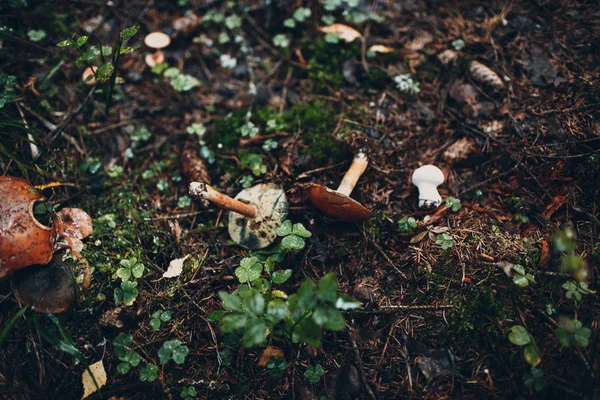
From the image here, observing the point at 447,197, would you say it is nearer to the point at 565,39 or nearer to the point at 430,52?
the point at 430,52

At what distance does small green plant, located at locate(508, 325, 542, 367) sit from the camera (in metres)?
2.23

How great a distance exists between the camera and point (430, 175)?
291cm

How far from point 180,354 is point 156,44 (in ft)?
9.93

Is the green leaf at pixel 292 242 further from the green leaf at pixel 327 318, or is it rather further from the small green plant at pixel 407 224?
the small green plant at pixel 407 224

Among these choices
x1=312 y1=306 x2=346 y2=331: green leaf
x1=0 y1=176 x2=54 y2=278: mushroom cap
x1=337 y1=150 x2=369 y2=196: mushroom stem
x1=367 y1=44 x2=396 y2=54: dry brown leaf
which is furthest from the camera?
x1=367 y1=44 x2=396 y2=54: dry brown leaf

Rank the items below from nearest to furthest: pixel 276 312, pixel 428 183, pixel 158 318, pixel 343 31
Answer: pixel 276 312 < pixel 158 318 < pixel 428 183 < pixel 343 31

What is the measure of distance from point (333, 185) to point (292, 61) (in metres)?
1.60

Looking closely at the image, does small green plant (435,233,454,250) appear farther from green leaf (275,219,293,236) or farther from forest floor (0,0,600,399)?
green leaf (275,219,293,236)

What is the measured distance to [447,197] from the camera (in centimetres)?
307

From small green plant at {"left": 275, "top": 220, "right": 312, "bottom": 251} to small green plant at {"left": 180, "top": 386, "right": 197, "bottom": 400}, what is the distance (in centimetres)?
118

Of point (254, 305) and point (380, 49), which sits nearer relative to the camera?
point (254, 305)

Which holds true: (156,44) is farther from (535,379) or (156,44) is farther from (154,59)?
(535,379)

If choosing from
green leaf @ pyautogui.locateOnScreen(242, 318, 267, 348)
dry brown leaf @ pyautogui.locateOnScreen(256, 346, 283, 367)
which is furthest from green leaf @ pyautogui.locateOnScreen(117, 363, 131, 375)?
green leaf @ pyautogui.locateOnScreen(242, 318, 267, 348)

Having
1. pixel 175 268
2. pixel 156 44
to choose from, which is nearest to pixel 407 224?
pixel 175 268
